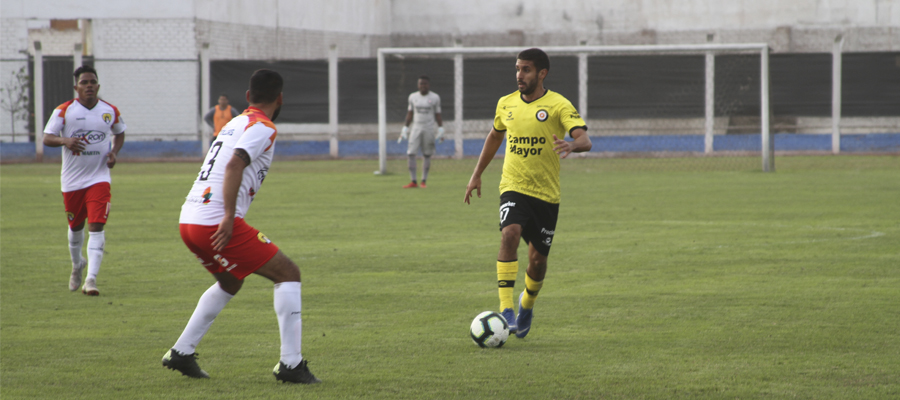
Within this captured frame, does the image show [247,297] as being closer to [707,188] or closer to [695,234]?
→ [695,234]

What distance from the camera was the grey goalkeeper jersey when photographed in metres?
18.2

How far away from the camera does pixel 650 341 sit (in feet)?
18.3

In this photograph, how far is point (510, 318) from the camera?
5.77 m

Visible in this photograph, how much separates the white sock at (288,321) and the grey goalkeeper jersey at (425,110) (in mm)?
13549

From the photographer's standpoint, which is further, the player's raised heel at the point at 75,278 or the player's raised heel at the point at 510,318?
the player's raised heel at the point at 75,278

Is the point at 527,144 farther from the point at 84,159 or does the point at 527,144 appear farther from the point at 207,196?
the point at 84,159

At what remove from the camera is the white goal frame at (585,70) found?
68.6 ft

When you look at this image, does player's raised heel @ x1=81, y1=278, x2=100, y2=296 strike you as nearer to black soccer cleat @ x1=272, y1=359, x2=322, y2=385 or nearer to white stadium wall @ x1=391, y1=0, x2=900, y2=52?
black soccer cleat @ x1=272, y1=359, x2=322, y2=385

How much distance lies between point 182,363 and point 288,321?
61 cm

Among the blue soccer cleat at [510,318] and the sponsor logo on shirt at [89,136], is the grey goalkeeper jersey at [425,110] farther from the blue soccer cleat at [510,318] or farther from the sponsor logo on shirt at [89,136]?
the blue soccer cleat at [510,318]

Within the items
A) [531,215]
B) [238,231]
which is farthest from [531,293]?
[238,231]

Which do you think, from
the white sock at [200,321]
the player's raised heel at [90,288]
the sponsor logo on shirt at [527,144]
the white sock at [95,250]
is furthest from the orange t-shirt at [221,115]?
the white sock at [200,321]

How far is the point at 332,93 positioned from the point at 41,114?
822cm

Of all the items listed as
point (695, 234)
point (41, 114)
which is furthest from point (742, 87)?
point (41, 114)
